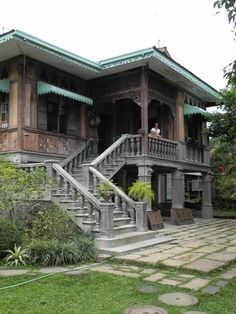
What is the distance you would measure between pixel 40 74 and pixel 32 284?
887 centimetres

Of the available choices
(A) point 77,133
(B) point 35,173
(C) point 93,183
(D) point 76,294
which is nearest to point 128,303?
(D) point 76,294

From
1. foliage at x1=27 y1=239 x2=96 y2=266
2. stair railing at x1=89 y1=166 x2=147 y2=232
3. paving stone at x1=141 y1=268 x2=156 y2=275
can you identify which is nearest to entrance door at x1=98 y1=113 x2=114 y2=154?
stair railing at x1=89 y1=166 x2=147 y2=232

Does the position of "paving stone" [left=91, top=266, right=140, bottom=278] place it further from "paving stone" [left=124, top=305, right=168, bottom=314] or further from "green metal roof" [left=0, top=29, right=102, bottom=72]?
"green metal roof" [left=0, top=29, right=102, bottom=72]

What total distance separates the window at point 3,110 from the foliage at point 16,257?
6534 millimetres

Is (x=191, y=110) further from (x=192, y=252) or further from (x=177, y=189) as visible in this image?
(x=192, y=252)

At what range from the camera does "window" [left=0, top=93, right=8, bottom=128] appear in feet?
44.7

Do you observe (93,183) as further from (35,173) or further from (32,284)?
(32,284)

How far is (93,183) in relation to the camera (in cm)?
1183

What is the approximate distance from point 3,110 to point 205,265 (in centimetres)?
916

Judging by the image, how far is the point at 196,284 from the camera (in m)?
6.33

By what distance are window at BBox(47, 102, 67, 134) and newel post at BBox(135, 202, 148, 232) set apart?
4946mm

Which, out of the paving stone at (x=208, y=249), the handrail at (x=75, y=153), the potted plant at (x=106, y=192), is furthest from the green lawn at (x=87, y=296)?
the handrail at (x=75, y=153)

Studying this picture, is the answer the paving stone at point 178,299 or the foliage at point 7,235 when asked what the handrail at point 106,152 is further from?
the paving stone at point 178,299

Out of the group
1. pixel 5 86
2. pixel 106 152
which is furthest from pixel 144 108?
pixel 5 86
